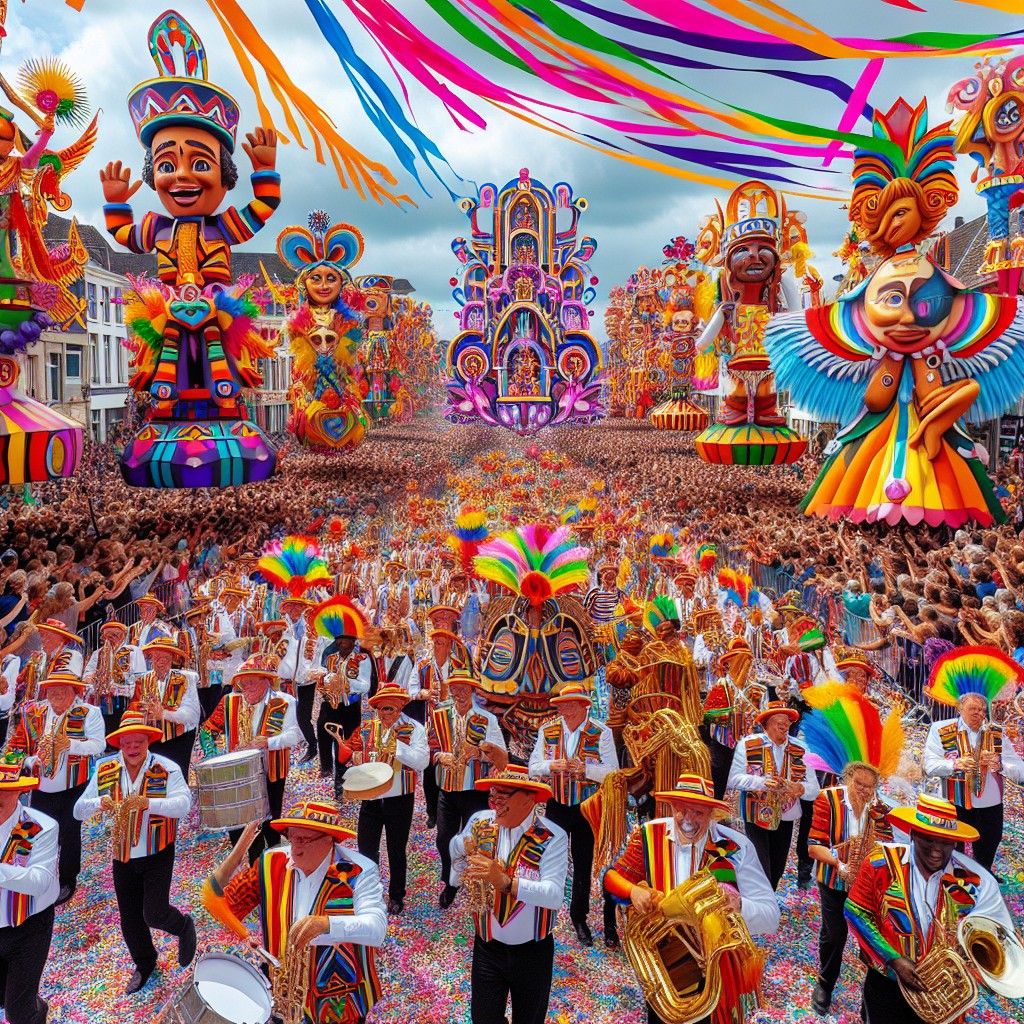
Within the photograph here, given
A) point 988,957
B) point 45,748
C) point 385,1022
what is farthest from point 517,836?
point 45,748

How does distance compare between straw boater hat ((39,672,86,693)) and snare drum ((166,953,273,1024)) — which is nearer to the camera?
snare drum ((166,953,273,1024))

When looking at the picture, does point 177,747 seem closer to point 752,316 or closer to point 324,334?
point 752,316

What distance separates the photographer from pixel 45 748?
13.8 ft

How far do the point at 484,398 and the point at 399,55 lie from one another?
12027 mm

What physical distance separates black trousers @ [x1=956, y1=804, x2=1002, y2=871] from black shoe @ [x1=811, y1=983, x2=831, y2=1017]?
3.84 ft

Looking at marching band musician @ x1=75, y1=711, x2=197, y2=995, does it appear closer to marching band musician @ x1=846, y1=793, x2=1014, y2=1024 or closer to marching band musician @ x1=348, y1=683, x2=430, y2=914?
marching band musician @ x1=348, y1=683, x2=430, y2=914

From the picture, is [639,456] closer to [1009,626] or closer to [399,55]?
[1009,626]

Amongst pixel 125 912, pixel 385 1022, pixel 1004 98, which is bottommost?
pixel 385 1022

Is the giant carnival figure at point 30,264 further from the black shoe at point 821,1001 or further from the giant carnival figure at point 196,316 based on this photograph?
the black shoe at point 821,1001

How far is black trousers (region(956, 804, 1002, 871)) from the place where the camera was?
415cm

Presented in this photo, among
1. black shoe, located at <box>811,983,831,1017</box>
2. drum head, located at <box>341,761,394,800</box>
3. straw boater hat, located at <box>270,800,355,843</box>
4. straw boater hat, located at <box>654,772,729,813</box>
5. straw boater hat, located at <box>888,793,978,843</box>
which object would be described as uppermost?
straw boater hat, located at <box>654,772,729,813</box>

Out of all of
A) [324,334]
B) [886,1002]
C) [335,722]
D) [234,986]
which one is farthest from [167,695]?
[324,334]

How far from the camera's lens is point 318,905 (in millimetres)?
2768

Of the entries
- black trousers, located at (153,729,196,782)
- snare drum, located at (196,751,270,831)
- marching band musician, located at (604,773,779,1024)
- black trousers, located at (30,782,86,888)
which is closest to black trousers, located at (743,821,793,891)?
marching band musician, located at (604,773,779,1024)
